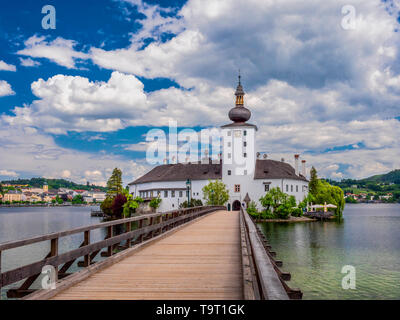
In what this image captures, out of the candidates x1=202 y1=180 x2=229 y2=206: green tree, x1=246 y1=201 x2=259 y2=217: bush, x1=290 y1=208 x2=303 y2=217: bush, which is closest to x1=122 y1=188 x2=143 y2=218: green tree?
x1=202 y1=180 x2=229 y2=206: green tree

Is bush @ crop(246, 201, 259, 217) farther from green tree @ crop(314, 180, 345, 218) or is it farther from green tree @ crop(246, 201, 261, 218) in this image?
green tree @ crop(314, 180, 345, 218)

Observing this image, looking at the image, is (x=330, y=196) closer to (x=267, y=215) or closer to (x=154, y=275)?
(x=267, y=215)

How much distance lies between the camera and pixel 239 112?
242 ft

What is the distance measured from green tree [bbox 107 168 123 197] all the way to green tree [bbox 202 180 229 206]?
24630 mm

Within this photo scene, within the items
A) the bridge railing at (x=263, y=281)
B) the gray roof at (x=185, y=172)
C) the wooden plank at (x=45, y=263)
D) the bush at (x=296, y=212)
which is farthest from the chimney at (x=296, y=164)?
the bridge railing at (x=263, y=281)

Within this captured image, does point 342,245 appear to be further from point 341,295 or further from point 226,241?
point 226,241

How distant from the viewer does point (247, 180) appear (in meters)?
73.5

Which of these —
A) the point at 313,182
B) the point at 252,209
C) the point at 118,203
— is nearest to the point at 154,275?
the point at 252,209

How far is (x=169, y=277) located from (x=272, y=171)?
68.5m

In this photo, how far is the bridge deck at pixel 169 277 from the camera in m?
6.00

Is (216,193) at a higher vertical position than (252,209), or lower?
higher

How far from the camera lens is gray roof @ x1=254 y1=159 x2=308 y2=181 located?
72938 mm

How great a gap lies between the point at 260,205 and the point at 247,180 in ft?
17.4
